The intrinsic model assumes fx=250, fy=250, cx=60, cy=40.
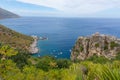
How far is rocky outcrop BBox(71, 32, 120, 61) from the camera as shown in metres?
74.8

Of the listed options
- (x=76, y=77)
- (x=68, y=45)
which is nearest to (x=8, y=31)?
(x=68, y=45)

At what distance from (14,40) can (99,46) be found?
64.0 meters

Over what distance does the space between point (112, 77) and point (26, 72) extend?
2105 centimetres

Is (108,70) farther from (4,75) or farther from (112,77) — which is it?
(4,75)

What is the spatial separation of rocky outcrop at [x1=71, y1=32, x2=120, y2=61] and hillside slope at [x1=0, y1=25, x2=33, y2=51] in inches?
1563

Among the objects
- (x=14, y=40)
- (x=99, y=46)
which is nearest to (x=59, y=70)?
(x=99, y=46)

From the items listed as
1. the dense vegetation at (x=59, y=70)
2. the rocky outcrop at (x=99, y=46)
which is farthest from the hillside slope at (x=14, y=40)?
the dense vegetation at (x=59, y=70)

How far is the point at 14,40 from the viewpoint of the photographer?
131000 millimetres

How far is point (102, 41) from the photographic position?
255 feet

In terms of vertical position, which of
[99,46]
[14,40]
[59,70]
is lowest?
[14,40]

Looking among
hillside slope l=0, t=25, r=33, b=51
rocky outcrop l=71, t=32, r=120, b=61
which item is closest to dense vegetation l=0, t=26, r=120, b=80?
rocky outcrop l=71, t=32, r=120, b=61

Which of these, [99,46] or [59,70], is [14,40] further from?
[59,70]

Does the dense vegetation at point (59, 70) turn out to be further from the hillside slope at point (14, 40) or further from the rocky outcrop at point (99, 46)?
the hillside slope at point (14, 40)

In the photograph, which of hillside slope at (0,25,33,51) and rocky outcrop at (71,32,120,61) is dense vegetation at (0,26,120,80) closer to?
rocky outcrop at (71,32,120,61)
